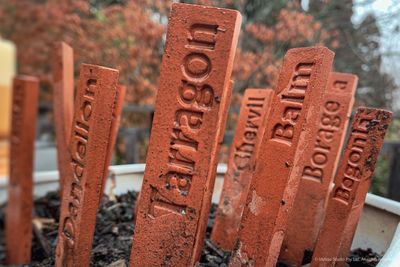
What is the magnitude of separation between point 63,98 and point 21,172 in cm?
30

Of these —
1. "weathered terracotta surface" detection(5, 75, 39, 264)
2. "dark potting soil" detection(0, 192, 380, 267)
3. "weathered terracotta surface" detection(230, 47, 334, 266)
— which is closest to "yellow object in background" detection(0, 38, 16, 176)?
"dark potting soil" detection(0, 192, 380, 267)

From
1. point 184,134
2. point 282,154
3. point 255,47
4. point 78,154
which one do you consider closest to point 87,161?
point 78,154

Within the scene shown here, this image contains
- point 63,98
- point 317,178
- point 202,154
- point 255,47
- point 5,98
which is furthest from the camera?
point 5,98

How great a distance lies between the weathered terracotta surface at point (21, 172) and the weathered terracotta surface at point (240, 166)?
666 millimetres

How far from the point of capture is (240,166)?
47.5 inches

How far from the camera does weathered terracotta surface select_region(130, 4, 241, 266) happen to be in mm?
767

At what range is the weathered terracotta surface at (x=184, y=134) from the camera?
0.77 m

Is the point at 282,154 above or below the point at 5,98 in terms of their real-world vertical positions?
above

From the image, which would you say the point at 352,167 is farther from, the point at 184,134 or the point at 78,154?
the point at 78,154

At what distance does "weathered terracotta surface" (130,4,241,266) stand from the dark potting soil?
0.73ft

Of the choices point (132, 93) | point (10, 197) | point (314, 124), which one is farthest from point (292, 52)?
point (132, 93)

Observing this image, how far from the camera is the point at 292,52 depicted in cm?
85

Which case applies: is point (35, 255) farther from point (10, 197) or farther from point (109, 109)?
point (109, 109)

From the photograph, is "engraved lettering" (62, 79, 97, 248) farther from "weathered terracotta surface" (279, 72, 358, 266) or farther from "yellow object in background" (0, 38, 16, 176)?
"yellow object in background" (0, 38, 16, 176)
